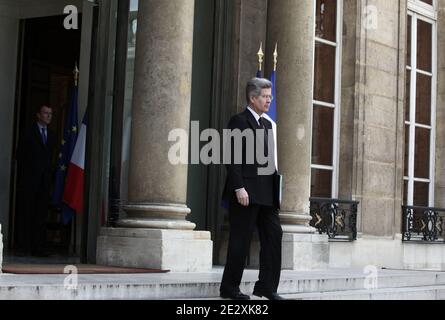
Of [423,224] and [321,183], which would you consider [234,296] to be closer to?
[321,183]

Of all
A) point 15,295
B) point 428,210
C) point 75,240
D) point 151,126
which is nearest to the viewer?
point 15,295

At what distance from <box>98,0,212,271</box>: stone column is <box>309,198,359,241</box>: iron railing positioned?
11.1ft

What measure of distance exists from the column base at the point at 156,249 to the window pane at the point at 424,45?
686 cm

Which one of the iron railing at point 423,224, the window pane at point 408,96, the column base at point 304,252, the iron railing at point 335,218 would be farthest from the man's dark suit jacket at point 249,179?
the window pane at point 408,96

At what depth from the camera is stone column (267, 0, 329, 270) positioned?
11.6 metres

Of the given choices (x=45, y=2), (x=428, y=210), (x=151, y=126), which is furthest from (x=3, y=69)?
(x=428, y=210)

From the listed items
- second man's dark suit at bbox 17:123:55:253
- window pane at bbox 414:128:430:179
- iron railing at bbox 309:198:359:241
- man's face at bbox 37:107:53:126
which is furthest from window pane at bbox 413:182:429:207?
man's face at bbox 37:107:53:126

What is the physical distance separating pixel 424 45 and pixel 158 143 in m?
7.20

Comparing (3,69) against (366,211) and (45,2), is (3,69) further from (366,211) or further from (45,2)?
(366,211)

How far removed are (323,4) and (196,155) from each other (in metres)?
3.46

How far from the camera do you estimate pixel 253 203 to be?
7816 mm

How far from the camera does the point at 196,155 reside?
1205 centimetres

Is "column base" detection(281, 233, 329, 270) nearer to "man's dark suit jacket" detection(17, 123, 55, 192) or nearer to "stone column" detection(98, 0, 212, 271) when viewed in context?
"stone column" detection(98, 0, 212, 271)

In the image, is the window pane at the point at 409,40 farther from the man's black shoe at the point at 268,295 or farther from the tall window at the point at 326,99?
the man's black shoe at the point at 268,295
